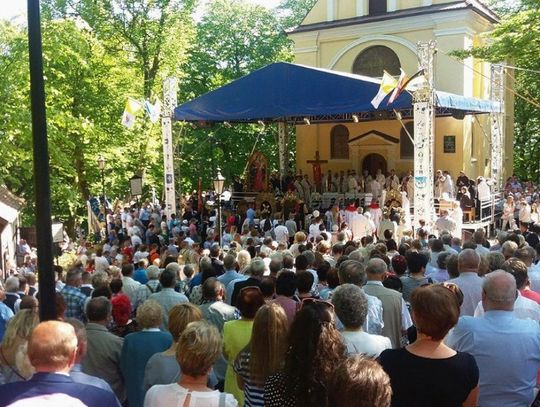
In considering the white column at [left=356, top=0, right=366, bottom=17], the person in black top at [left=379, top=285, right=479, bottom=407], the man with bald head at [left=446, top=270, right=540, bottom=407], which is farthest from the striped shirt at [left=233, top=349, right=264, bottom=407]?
the white column at [left=356, top=0, right=366, bottom=17]

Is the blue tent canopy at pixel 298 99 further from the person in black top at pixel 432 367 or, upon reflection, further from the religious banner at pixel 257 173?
the person in black top at pixel 432 367

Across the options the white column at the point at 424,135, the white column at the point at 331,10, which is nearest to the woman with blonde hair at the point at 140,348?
the white column at the point at 424,135

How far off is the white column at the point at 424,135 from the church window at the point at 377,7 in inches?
457

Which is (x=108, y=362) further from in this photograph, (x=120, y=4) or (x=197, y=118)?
(x=120, y=4)

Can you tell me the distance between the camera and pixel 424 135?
16.1 metres

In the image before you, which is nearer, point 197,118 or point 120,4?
point 197,118

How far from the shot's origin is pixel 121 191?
2917cm

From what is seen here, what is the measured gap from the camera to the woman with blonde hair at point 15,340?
12.9ft

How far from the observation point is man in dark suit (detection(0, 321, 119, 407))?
259cm

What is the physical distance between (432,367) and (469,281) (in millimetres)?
2928

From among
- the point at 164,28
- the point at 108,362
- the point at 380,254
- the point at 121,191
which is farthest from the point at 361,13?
the point at 108,362

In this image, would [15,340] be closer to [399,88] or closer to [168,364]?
[168,364]

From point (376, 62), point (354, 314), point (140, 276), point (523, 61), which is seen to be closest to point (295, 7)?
point (376, 62)

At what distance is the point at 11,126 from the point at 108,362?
13198mm
